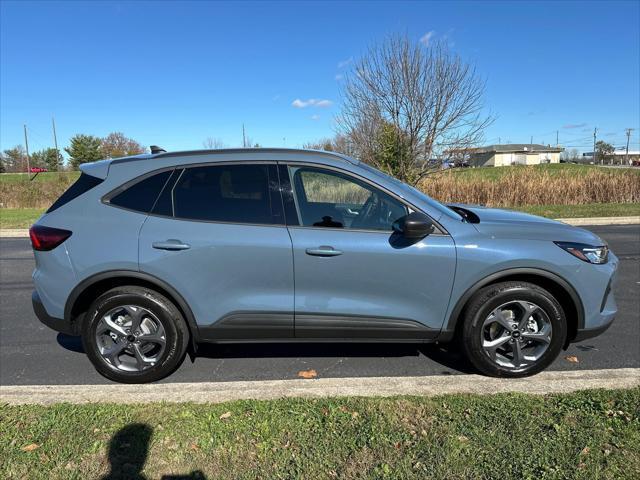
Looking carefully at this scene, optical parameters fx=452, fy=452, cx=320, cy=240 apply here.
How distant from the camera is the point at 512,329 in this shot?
11.3ft

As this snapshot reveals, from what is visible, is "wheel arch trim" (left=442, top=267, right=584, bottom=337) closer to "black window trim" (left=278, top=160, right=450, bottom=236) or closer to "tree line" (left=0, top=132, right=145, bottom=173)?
"black window trim" (left=278, top=160, right=450, bottom=236)

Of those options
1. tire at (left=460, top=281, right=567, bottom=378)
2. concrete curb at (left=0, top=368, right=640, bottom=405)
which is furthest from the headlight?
concrete curb at (left=0, top=368, right=640, bottom=405)

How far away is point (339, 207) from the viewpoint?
3.63 meters

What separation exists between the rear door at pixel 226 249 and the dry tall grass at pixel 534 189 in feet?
49.4

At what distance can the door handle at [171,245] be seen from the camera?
3.35 metres

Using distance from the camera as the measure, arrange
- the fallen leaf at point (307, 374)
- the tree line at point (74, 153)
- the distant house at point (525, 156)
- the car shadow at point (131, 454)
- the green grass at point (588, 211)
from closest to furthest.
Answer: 1. the car shadow at point (131, 454)
2. the fallen leaf at point (307, 374)
3. the green grass at point (588, 211)
4. the tree line at point (74, 153)
5. the distant house at point (525, 156)

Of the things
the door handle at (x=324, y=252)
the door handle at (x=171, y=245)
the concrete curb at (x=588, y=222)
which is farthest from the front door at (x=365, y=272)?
the concrete curb at (x=588, y=222)

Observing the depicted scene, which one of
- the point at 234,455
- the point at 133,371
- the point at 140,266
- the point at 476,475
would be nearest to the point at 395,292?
the point at 476,475

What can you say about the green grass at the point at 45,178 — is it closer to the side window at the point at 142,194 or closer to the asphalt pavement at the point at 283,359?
the asphalt pavement at the point at 283,359

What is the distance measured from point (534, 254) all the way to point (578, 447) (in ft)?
4.44

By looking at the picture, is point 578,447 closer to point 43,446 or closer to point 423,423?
point 423,423

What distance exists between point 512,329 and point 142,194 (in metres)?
3.03

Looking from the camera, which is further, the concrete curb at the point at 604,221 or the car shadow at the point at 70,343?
the concrete curb at the point at 604,221

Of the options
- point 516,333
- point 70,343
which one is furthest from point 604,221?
point 70,343
